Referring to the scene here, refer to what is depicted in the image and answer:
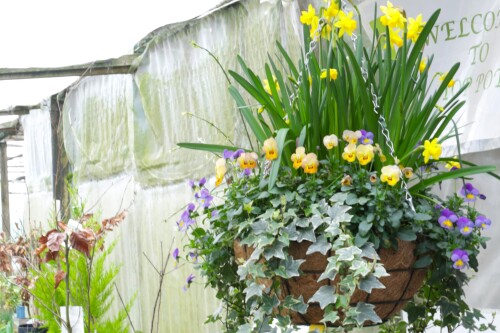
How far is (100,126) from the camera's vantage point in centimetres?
643

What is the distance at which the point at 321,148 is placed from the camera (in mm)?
1762

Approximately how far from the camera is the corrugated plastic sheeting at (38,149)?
8.38 m

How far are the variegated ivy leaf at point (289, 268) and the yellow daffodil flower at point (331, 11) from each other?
0.58 metres

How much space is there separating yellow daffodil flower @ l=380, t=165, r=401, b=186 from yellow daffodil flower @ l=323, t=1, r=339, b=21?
403mm

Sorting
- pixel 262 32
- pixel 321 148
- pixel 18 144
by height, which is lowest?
pixel 18 144

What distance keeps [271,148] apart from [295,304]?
336 mm

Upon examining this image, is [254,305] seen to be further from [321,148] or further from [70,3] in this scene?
[70,3]

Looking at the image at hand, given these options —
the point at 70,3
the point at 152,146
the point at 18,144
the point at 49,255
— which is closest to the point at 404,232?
the point at 49,255

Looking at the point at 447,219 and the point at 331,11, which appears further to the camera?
the point at 331,11

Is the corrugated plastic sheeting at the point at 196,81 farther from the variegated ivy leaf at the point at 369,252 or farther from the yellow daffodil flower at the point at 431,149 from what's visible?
the variegated ivy leaf at the point at 369,252

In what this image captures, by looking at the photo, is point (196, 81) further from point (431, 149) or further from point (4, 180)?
point (4, 180)

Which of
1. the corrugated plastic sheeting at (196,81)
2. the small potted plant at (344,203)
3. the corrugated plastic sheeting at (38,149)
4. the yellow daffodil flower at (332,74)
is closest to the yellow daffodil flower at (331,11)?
the small potted plant at (344,203)

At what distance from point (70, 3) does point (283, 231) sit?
2537 mm

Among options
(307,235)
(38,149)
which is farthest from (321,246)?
(38,149)
